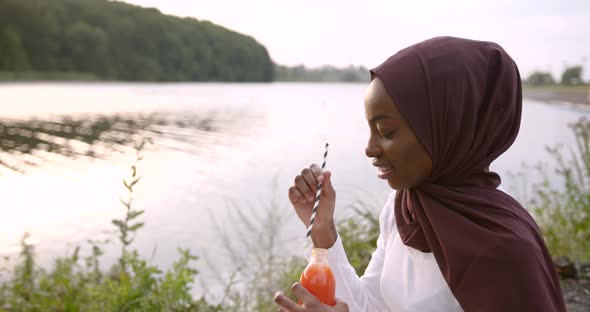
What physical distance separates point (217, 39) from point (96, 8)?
1357 cm

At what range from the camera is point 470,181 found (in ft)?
5.56

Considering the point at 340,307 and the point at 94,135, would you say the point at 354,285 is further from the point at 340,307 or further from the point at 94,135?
the point at 94,135

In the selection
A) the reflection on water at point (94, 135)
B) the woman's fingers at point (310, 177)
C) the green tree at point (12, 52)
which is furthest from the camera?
the green tree at point (12, 52)

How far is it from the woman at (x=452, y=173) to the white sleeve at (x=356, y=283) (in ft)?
0.53

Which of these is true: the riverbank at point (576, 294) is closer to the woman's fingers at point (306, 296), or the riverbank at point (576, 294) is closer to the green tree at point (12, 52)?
the woman's fingers at point (306, 296)

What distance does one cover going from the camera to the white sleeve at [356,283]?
190 cm

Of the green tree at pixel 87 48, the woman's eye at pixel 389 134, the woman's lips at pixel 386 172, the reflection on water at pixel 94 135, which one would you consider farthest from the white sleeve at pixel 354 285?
the green tree at pixel 87 48

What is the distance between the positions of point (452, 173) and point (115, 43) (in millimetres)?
49439

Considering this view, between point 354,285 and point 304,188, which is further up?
point 304,188

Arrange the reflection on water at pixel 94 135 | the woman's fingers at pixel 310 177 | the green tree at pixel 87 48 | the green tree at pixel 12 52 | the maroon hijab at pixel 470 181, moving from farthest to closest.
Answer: the green tree at pixel 87 48
the green tree at pixel 12 52
the reflection on water at pixel 94 135
the woman's fingers at pixel 310 177
the maroon hijab at pixel 470 181

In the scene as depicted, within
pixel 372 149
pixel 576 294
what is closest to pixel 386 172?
pixel 372 149

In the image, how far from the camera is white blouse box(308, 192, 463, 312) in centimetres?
165

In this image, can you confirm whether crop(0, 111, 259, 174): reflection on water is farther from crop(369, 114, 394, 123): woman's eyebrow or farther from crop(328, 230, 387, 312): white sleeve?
crop(369, 114, 394, 123): woman's eyebrow

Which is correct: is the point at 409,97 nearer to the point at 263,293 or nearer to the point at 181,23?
the point at 263,293
